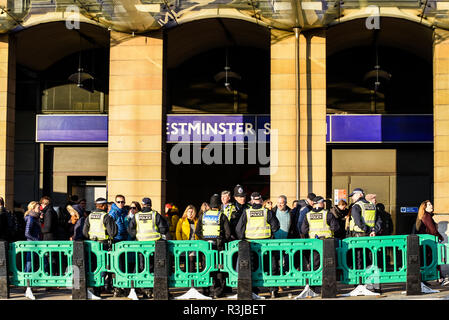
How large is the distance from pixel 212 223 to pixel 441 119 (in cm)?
848

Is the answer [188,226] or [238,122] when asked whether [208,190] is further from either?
[188,226]

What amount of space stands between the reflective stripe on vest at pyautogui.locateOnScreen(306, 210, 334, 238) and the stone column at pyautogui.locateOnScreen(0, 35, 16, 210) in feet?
32.0

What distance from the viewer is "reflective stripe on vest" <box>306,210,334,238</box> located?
1163 cm

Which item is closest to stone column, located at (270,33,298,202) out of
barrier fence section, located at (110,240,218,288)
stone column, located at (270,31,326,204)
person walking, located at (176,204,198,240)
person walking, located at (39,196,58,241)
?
stone column, located at (270,31,326,204)

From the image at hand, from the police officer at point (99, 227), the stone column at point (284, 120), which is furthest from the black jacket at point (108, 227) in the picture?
the stone column at point (284, 120)

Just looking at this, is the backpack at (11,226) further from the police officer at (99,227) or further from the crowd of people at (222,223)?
the police officer at (99,227)

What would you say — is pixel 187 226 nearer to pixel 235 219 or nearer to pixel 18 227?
pixel 235 219

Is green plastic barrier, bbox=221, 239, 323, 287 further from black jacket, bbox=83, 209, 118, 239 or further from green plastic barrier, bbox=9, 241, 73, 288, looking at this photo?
green plastic barrier, bbox=9, 241, 73, 288

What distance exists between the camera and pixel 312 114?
56.4 ft

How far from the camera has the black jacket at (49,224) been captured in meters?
12.7

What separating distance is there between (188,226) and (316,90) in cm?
603

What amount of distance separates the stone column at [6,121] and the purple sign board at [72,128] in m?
2.82

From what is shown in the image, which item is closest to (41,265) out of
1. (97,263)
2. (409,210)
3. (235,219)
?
(97,263)

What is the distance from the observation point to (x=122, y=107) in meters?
17.5
